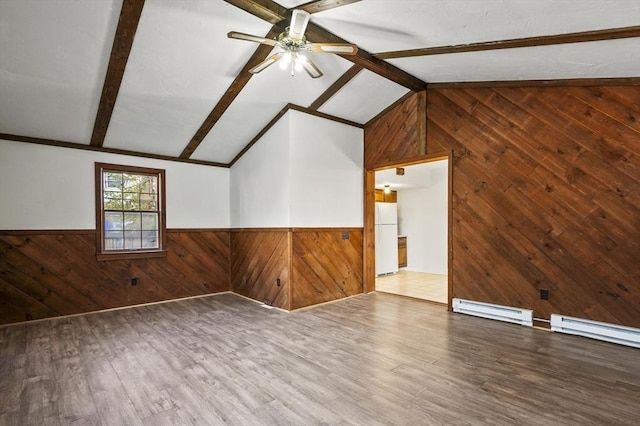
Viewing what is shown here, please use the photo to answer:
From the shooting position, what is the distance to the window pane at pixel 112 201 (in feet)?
16.8

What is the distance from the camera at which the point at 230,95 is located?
4273 mm

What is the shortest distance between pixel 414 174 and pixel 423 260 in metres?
2.38

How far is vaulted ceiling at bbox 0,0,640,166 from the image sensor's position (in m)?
2.70

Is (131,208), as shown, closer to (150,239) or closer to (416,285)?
(150,239)

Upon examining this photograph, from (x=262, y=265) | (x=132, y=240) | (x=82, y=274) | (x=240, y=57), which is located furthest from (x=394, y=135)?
(x=82, y=274)

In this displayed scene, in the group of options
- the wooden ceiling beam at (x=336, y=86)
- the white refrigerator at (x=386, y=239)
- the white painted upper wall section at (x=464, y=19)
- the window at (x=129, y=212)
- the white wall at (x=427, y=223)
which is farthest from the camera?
the white wall at (x=427, y=223)

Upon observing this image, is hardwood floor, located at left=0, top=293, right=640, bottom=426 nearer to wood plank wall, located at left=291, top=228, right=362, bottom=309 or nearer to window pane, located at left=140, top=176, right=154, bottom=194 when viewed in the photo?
wood plank wall, located at left=291, top=228, right=362, bottom=309

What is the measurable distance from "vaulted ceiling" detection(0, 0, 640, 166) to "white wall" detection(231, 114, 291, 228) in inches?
16.9

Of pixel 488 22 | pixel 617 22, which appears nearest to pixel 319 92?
pixel 488 22

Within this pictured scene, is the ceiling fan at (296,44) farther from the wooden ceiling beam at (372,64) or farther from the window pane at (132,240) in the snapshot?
the window pane at (132,240)

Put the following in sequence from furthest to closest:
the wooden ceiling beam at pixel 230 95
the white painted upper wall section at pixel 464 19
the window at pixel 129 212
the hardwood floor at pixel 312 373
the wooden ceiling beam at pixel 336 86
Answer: the window at pixel 129 212, the wooden ceiling beam at pixel 336 86, the wooden ceiling beam at pixel 230 95, the white painted upper wall section at pixel 464 19, the hardwood floor at pixel 312 373

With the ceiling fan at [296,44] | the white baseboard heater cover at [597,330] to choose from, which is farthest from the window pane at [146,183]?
the white baseboard heater cover at [597,330]

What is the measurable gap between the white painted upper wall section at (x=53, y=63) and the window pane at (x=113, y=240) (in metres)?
1.60

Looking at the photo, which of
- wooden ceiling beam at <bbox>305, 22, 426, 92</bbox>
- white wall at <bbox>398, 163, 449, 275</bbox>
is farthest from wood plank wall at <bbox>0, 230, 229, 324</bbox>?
white wall at <bbox>398, 163, 449, 275</bbox>
